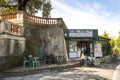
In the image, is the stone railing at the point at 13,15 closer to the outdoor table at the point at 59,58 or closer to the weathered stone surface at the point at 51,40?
the weathered stone surface at the point at 51,40

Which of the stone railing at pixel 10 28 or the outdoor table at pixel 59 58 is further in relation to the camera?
the outdoor table at pixel 59 58

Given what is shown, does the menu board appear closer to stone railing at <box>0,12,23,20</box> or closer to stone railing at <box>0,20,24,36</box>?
stone railing at <box>0,12,23,20</box>

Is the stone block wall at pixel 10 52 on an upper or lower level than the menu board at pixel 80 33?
lower

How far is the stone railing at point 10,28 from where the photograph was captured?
1349 centimetres

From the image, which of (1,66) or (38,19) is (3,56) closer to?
(1,66)

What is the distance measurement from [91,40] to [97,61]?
2.44 metres

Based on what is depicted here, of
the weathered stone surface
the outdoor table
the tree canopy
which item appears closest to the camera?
the outdoor table

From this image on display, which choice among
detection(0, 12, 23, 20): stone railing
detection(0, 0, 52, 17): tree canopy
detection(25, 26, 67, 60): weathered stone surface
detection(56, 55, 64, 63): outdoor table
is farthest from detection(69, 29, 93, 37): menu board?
detection(0, 0, 52, 17): tree canopy

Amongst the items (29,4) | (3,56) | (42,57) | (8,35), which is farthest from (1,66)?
(29,4)

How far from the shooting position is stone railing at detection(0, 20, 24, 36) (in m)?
13.5

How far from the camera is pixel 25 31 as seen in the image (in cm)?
1742

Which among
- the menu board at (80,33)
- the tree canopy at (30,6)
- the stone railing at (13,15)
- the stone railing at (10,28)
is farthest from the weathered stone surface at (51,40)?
the tree canopy at (30,6)

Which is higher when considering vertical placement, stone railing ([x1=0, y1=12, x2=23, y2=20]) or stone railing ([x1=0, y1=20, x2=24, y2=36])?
stone railing ([x1=0, y1=12, x2=23, y2=20])

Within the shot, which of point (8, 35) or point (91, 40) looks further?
point (91, 40)
